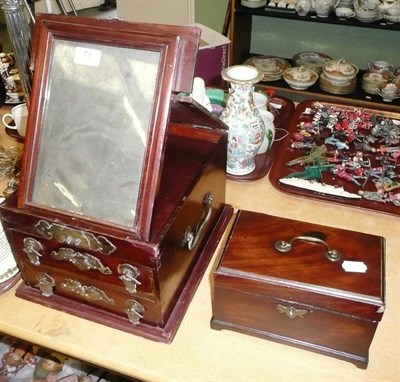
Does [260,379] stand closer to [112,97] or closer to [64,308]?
[64,308]

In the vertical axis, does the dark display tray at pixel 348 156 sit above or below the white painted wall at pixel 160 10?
above

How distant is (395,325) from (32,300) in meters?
0.63

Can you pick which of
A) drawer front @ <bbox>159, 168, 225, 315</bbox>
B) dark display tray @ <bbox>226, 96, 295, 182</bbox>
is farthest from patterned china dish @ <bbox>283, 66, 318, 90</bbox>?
drawer front @ <bbox>159, 168, 225, 315</bbox>

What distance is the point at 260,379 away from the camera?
2.31ft

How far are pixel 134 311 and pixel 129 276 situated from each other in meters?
0.08

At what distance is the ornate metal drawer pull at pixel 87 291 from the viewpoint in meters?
0.76

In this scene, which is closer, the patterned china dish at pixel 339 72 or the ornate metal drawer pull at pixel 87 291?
the ornate metal drawer pull at pixel 87 291

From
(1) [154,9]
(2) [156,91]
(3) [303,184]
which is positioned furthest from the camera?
(1) [154,9]

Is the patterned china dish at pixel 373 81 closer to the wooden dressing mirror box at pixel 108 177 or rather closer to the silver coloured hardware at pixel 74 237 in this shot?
the wooden dressing mirror box at pixel 108 177

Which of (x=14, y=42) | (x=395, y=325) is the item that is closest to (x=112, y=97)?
(x=14, y=42)

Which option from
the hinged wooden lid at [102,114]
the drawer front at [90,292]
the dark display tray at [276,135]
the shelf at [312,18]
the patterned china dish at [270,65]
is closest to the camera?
the hinged wooden lid at [102,114]

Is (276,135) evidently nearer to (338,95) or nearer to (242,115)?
(242,115)

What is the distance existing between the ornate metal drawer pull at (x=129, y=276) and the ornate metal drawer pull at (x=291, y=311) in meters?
0.22

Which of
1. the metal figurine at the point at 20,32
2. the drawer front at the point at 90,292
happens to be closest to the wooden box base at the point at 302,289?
the drawer front at the point at 90,292
